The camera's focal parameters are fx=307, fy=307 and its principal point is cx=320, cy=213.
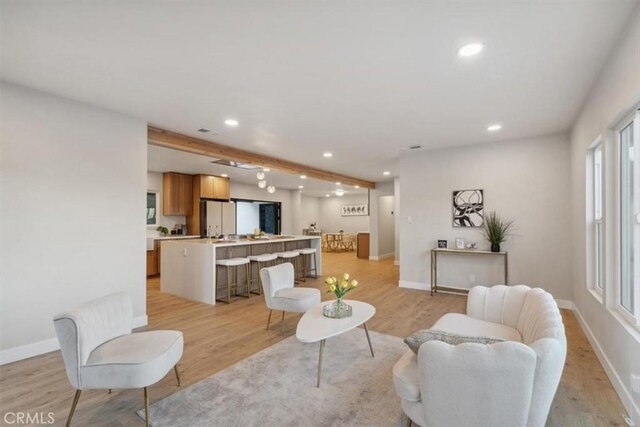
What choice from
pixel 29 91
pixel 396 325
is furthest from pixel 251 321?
pixel 29 91

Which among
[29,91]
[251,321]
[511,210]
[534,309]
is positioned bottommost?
[251,321]

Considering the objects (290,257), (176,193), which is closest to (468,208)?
(290,257)

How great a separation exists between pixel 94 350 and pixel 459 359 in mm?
2273

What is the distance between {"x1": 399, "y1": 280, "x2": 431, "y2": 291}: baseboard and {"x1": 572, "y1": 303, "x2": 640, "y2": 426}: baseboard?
2426mm

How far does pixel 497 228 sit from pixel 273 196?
747 centimetres

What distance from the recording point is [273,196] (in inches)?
427

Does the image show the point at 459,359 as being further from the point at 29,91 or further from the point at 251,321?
the point at 29,91

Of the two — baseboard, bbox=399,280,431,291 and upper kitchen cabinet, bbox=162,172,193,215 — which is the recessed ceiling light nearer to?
baseboard, bbox=399,280,431,291

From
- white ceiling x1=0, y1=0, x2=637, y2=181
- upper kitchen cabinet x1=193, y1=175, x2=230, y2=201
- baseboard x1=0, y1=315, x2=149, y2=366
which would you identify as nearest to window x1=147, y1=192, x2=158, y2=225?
upper kitchen cabinet x1=193, y1=175, x2=230, y2=201

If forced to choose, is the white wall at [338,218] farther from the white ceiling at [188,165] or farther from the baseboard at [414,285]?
the baseboard at [414,285]

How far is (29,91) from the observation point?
297 centimetres

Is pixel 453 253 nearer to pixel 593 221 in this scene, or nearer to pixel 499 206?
pixel 499 206

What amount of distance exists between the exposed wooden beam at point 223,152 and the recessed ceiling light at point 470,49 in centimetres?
374

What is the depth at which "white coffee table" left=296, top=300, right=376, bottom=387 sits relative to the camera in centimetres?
239
